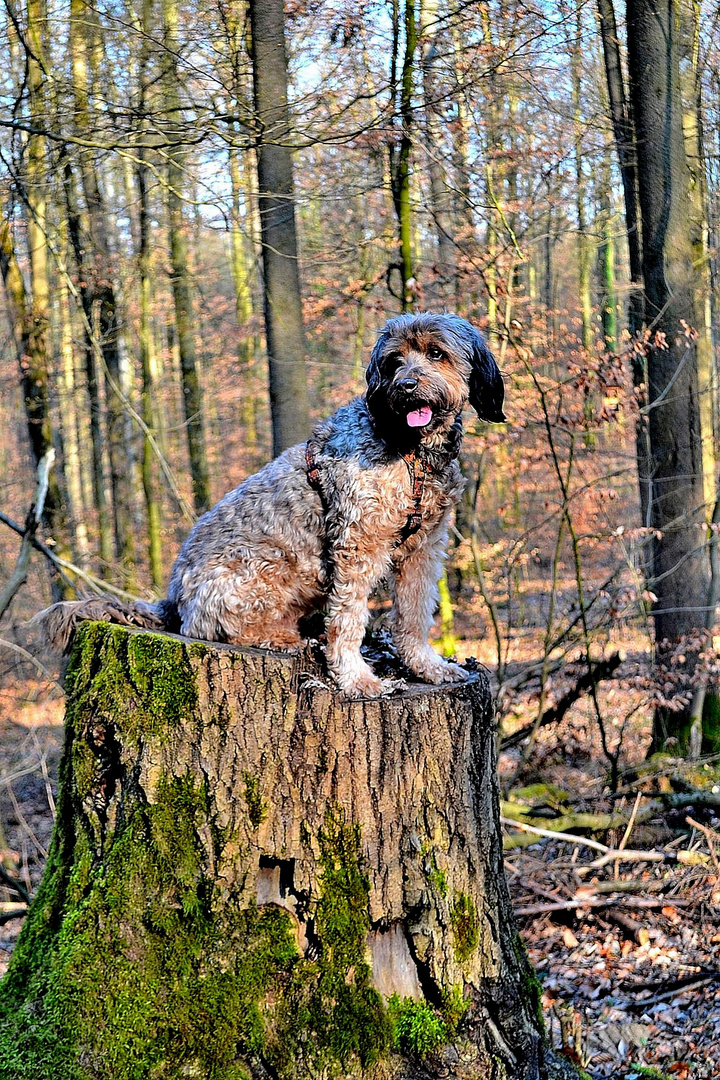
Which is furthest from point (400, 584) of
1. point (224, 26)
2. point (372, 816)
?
point (224, 26)

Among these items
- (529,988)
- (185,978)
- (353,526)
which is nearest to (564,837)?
(529,988)

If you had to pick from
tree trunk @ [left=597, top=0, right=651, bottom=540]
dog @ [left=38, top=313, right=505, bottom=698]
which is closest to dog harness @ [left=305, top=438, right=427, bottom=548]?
dog @ [left=38, top=313, right=505, bottom=698]

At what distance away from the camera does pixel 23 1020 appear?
11.0ft

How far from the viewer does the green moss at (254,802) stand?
3.38 m

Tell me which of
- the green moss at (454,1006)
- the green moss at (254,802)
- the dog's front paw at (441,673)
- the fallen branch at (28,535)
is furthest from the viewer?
the fallen branch at (28,535)

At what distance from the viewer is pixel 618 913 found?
248 inches

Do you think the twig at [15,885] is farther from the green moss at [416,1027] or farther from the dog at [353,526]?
the green moss at [416,1027]

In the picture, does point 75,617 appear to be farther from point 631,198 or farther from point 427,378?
point 631,198

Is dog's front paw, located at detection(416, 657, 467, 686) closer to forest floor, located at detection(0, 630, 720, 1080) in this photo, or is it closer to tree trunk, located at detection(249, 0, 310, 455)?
forest floor, located at detection(0, 630, 720, 1080)

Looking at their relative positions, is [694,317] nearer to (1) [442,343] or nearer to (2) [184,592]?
(1) [442,343]

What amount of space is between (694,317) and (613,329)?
7.32 metres

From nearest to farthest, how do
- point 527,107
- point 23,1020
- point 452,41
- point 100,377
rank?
point 23,1020 → point 452,41 → point 527,107 → point 100,377

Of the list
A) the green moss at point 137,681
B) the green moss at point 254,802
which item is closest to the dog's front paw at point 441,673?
the green moss at point 254,802

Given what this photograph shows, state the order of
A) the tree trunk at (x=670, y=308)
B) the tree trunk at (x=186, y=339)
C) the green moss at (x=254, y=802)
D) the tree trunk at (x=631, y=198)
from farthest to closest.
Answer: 1. the tree trunk at (x=186, y=339)
2. the tree trunk at (x=631, y=198)
3. the tree trunk at (x=670, y=308)
4. the green moss at (x=254, y=802)
